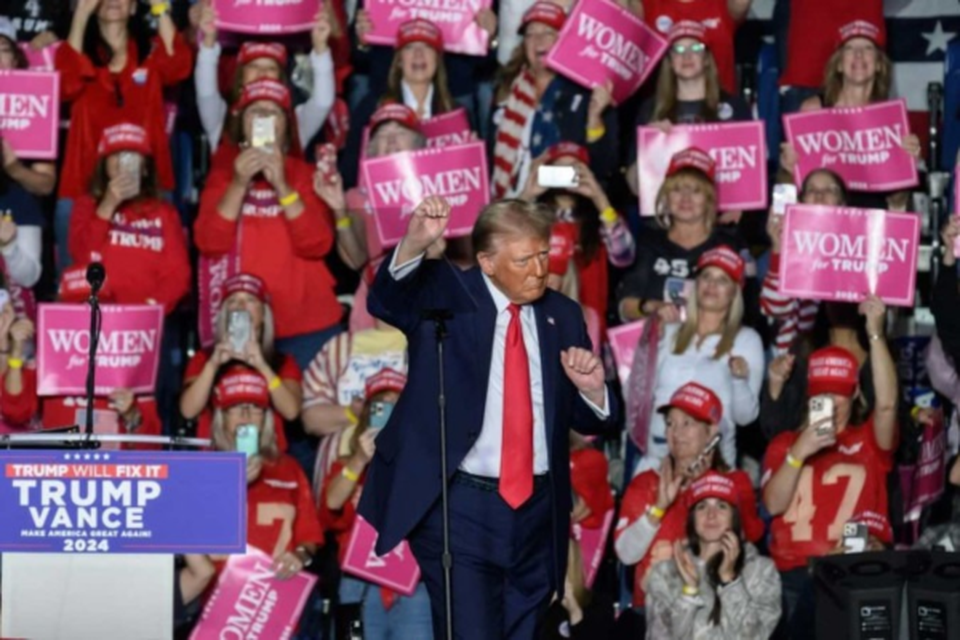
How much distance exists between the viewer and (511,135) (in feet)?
34.7

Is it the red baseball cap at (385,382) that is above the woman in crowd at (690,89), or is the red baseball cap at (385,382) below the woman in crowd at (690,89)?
below

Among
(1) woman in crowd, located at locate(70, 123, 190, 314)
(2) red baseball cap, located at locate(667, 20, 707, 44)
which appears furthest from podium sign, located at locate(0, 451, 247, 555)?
(2) red baseball cap, located at locate(667, 20, 707, 44)

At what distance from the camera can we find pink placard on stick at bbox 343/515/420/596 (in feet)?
30.2

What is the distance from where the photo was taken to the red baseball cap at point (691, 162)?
395 inches

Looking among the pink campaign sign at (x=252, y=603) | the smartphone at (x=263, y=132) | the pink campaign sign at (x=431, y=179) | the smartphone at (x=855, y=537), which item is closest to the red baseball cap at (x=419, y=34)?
the pink campaign sign at (x=431, y=179)

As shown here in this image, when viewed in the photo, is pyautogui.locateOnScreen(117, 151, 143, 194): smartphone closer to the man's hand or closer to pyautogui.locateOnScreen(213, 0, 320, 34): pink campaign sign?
pyautogui.locateOnScreen(213, 0, 320, 34): pink campaign sign

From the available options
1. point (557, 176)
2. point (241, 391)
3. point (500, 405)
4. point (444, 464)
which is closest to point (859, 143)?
point (557, 176)

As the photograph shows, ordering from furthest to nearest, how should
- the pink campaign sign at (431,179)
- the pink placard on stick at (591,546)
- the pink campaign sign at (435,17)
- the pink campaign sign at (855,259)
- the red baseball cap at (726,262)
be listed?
the pink campaign sign at (435,17)
the pink campaign sign at (431,179)
the red baseball cap at (726,262)
the pink campaign sign at (855,259)
the pink placard on stick at (591,546)

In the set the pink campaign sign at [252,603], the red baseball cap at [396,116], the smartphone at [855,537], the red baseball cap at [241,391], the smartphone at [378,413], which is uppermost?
the red baseball cap at [396,116]

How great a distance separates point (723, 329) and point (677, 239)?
1.86 ft

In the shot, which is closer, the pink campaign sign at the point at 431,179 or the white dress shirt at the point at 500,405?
the white dress shirt at the point at 500,405

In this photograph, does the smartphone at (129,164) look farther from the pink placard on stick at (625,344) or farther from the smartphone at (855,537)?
the smartphone at (855,537)

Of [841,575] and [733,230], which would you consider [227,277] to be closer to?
[733,230]

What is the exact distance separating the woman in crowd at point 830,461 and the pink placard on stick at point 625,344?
0.69 metres
